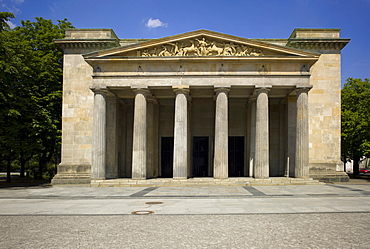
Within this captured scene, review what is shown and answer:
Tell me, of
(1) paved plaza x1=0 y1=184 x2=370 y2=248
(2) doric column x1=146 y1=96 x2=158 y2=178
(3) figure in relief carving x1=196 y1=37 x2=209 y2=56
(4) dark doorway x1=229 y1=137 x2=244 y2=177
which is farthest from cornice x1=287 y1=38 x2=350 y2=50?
(1) paved plaza x1=0 y1=184 x2=370 y2=248

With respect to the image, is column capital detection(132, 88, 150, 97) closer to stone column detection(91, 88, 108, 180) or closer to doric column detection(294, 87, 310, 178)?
stone column detection(91, 88, 108, 180)

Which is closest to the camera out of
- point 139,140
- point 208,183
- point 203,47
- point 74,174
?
point 208,183

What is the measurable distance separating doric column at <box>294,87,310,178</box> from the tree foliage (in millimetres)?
26554

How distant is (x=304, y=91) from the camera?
33375mm

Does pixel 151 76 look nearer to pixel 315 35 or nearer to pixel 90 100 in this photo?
pixel 90 100

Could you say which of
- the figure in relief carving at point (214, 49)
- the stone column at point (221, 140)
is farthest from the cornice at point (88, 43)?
the stone column at point (221, 140)

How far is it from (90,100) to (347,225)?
31839 mm

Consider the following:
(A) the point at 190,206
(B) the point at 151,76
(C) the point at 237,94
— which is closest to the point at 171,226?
(A) the point at 190,206

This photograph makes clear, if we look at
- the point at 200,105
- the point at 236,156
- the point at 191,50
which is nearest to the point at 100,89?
the point at 191,50

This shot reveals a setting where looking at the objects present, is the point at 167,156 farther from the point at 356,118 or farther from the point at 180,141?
the point at 356,118

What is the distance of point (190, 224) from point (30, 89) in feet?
108

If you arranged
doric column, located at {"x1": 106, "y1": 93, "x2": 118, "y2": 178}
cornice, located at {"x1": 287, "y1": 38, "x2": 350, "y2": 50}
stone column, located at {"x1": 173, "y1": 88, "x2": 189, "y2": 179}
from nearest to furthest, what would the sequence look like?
1. stone column, located at {"x1": 173, "y1": 88, "x2": 189, "y2": 179}
2. doric column, located at {"x1": 106, "y1": 93, "x2": 118, "y2": 178}
3. cornice, located at {"x1": 287, "y1": 38, "x2": 350, "y2": 50}

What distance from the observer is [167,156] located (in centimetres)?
4309

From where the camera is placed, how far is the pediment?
33.8 meters
